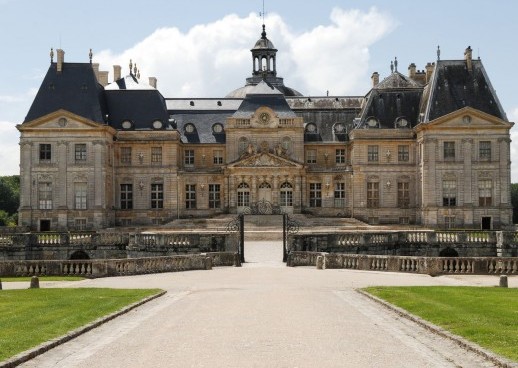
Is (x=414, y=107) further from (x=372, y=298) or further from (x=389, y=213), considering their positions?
(x=372, y=298)

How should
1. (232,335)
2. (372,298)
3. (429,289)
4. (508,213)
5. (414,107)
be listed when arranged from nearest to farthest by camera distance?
(232,335) → (372,298) → (429,289) → (508,213) → (414,107)

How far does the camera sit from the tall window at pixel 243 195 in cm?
7525

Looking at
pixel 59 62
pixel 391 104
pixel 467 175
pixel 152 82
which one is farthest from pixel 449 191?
pixel 59 62

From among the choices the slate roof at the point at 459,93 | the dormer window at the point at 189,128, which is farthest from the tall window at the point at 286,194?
the slate roof at the point at 459,93

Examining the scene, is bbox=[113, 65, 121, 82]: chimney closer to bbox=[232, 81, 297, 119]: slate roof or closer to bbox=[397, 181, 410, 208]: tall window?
bbox=[232, 81, 297, 119]: slate roof

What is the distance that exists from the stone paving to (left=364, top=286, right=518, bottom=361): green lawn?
19.5 inches

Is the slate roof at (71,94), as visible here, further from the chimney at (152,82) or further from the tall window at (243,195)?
the tall window at (243,195)

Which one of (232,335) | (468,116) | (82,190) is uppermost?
A: (468,116)

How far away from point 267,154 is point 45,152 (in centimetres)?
1841

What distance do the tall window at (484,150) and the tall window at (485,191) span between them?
6.45 ft

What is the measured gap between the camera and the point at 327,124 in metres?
78.8

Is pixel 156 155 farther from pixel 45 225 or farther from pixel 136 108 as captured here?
pixel 45 225

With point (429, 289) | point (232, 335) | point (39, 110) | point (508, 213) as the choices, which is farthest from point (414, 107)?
point (232, 335)

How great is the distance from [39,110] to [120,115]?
692 centimetres
